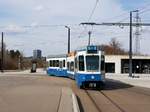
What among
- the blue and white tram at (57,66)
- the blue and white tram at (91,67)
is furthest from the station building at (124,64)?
the blue and white tram at (91,67)

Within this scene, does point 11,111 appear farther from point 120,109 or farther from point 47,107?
point 120,109

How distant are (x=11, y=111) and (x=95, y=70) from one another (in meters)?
18.2

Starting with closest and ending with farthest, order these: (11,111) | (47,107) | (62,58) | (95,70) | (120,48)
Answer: (11,111) < (47,107) < (95,70) < (62,58) < (120,48)

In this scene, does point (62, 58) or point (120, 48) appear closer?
point (62, 58)

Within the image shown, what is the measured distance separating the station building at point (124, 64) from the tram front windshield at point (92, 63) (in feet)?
195

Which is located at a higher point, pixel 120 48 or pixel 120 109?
pixel 120 48

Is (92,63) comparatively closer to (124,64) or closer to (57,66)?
(57,66)

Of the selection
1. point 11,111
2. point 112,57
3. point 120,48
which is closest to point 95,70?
point 11,111

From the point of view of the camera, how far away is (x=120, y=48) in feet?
541

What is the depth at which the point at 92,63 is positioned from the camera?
36000 mm

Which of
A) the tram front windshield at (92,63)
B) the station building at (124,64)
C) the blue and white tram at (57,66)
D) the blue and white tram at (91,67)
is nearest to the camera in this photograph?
the blue and white tram at (91,67)

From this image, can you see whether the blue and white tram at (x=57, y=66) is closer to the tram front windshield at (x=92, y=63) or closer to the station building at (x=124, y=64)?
the tram front windshield at (x=92, y=63)

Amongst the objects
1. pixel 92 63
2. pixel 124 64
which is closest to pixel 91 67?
pixel 92 63

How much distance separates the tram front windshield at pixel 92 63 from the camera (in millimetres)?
35812
